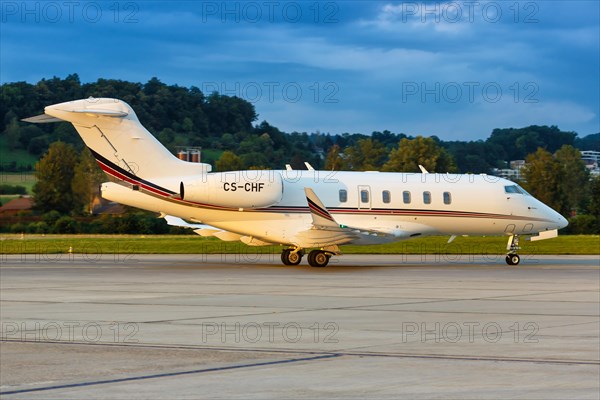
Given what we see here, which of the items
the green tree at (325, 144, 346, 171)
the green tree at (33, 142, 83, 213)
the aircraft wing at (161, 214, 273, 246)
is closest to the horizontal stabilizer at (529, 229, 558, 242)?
the aircraft wing at (161, 214, 273, 246)

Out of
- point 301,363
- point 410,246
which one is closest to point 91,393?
point 301,363

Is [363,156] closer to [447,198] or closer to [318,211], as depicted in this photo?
[447,198]

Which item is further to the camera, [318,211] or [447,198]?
[447,198]

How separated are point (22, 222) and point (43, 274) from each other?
169 ft

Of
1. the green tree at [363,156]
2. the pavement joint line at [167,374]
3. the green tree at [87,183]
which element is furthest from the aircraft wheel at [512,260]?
the green tree at [363,156]

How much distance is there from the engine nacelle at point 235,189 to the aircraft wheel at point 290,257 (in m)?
2.40

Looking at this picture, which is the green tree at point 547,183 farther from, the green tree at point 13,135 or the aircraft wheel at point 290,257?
the green tree at point 13,135

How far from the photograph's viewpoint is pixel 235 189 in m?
32.4

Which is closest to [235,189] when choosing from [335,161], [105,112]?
[105,112]

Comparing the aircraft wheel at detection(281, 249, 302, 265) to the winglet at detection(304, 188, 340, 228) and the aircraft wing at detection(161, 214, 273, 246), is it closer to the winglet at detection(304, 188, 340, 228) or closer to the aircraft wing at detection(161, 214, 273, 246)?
the aircraft wing at detection(161, 214, 273, 246)

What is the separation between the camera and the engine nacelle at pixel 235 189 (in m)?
32.1

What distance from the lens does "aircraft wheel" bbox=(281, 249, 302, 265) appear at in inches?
1355

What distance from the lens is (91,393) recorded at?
32.7 feet

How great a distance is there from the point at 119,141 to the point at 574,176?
3298 inches
